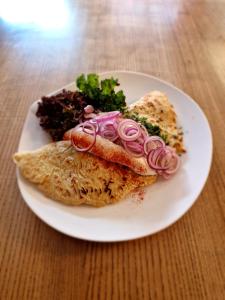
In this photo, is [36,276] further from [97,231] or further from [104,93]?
[104,93]

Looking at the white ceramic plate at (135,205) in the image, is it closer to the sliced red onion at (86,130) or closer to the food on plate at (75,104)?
the food on plate at (75,104)

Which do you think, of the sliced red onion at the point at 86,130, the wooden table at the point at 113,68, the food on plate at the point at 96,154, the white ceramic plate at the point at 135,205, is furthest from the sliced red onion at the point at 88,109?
the wooden table at the point at 113,68

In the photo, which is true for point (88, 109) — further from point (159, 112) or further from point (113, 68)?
point (113, 68)

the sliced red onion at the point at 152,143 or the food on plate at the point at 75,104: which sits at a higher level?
the food on plate at the point at 75,104

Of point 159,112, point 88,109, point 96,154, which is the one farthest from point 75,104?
point 159,112

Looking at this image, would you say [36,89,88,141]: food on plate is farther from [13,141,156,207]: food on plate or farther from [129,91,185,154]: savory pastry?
[129,91,185,154]: savory pastry
